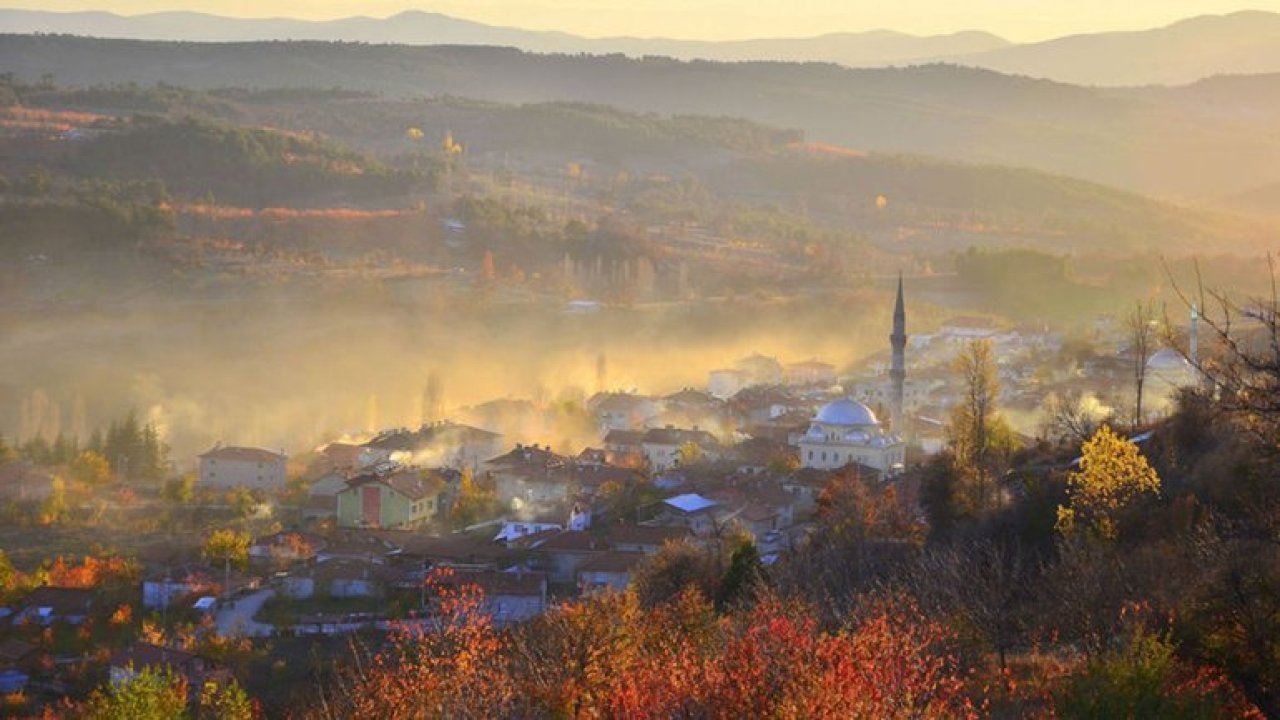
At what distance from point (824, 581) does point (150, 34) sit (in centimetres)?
17748

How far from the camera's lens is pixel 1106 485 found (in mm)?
18500

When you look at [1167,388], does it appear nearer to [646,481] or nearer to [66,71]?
[646,481]

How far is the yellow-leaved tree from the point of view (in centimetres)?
1823

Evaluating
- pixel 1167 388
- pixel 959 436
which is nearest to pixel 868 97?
pixel 1167 388

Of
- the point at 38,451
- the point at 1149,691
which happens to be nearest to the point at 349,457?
the point at 38,451

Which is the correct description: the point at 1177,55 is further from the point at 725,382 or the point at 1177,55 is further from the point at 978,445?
the point at 978,445

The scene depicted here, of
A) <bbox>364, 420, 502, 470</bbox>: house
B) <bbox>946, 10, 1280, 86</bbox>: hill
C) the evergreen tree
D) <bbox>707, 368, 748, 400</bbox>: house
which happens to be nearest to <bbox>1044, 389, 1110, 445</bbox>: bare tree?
<bbox>364, 420, 502, 470</bbox>: house

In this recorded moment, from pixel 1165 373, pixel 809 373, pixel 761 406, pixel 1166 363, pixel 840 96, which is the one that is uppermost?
pixel 840 96

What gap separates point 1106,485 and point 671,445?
1806 cm

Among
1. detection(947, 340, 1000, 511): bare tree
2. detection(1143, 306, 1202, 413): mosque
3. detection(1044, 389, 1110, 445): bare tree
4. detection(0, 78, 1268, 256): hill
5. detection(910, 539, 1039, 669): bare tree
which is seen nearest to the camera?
detection(910, 539, 1039, 669): bare tree

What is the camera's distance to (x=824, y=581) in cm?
1873

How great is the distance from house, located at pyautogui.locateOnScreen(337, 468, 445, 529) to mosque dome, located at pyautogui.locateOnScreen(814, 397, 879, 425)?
7564 millimetres

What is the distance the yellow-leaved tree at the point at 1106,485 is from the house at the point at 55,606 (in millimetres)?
11758

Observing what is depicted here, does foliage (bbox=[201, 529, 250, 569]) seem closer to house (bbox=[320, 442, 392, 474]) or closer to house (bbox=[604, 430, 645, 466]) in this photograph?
house (bbox=[320, 442, 392, 474])
